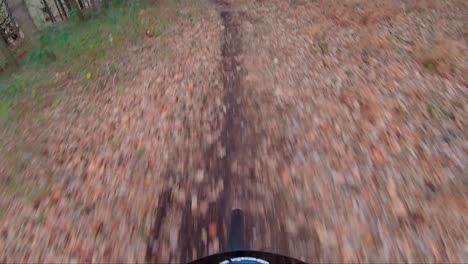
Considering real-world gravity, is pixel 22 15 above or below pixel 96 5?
above

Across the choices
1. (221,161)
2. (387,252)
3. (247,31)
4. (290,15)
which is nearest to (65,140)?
(221,161)

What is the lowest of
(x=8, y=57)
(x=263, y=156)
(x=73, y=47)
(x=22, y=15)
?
(x=8, y=57)

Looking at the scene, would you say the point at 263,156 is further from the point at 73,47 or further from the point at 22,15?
the point at 22,15

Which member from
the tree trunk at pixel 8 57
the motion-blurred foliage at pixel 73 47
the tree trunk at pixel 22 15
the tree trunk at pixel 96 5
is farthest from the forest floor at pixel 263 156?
the tree trunk at pixel 96 5

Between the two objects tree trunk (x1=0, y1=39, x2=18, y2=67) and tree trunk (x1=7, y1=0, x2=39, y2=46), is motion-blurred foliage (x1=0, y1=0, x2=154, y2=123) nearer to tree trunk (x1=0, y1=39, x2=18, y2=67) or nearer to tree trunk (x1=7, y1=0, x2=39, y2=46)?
tree trunk (x1=0, y1=39, x2=18, y2=67)

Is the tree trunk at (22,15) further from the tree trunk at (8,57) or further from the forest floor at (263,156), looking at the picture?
the forest floor at (263,156)

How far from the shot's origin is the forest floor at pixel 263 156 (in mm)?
2729

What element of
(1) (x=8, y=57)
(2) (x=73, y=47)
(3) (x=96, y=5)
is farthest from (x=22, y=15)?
(3) (x=96, y=5)

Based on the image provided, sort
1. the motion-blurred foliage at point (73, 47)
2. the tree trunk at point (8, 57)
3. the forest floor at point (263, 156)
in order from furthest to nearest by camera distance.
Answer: the tree trunk at point (8, 57) → the motion-blurred foliage at point (73, 47) → the forest floor at point (263, 156)

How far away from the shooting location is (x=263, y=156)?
3678mm

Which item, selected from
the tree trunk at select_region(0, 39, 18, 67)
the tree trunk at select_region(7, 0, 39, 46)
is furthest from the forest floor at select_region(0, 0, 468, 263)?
the tree trunk at select_region(7, 0, 39, 46)

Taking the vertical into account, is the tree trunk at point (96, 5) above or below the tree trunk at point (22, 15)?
below

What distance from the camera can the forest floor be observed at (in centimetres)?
273

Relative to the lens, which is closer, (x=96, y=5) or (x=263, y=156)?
(x=263, y=156)
